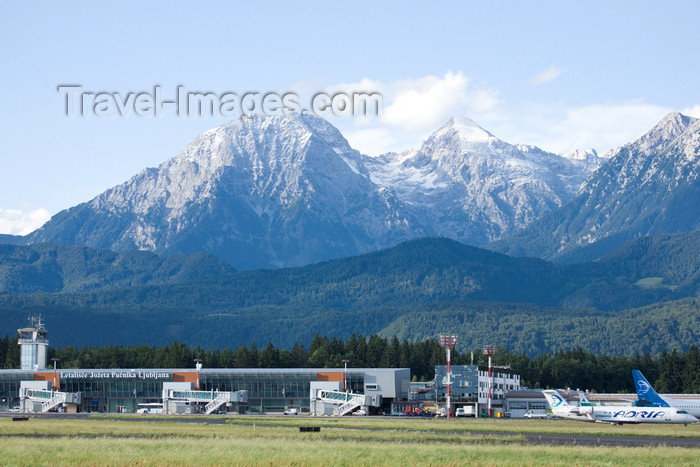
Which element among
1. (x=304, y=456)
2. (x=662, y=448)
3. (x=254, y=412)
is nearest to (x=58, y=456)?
(x=304, y=456)

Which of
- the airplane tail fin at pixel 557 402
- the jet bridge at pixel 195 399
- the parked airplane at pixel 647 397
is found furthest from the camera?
the jet bridge at pixel 195 399

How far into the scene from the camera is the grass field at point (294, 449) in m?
73.1

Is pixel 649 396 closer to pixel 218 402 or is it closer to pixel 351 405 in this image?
pixel 351 405

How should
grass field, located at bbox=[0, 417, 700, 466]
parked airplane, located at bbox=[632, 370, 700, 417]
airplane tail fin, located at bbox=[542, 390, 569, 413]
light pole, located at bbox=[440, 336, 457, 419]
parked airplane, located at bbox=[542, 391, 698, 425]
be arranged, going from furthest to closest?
1. light pole, located at bbox=[440, 336, 457, 419]
2. airplane tail fin, located at bbox=[542, 390, 569, 413]
3. parked airplane, located at bbox=[632, 370, 700, 417]
4. parked airplane, located at bbox=[542, 391, 698, 425]
5. grass field, located at bbox=[0, 417, 700, 466]

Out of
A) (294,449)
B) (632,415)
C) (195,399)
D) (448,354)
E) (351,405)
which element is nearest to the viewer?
(294,449)

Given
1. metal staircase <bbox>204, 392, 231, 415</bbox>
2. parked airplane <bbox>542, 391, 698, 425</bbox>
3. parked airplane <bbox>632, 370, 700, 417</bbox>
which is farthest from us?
metal staircase <bbox>204, 392, 231, 415</bbox>

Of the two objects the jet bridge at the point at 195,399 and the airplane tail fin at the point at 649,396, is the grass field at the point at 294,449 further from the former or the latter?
the jet bridge at the point at 195,399

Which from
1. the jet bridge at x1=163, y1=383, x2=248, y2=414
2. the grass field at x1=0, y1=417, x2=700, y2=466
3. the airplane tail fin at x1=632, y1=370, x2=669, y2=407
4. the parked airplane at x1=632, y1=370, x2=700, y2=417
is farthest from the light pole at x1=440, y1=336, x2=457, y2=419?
the grass field at x1=0, y1=417, x2=700, y2=466

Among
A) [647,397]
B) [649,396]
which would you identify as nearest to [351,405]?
[647,397]

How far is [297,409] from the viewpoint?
197m

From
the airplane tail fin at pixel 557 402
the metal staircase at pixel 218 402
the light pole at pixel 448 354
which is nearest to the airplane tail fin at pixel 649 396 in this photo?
the airplane tail fin at pixel 557 402

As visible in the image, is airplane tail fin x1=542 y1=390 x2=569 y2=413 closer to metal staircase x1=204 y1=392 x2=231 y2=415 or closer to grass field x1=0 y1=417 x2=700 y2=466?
grass field x1=0 y1=417 x2=700 y2=466

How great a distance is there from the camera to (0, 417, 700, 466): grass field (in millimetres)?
73062

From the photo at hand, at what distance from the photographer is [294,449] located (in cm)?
8194
